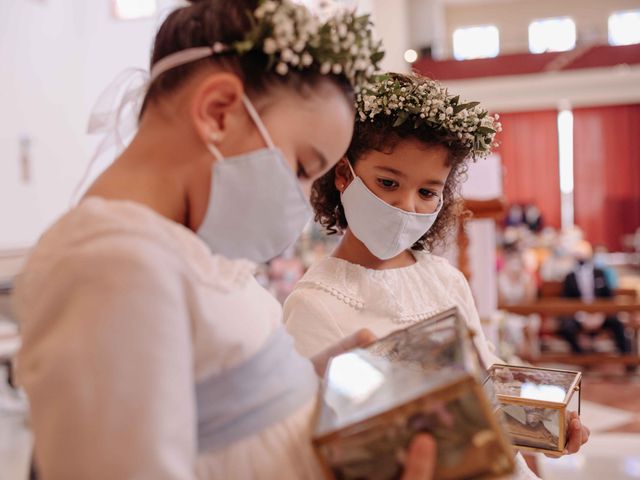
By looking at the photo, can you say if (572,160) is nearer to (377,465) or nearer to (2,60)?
(2,60)

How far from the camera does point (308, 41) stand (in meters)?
0.90

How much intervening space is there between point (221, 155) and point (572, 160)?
14.3 metres

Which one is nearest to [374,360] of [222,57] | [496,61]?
[222,57]

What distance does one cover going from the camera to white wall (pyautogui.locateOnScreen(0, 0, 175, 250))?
5.43 meters

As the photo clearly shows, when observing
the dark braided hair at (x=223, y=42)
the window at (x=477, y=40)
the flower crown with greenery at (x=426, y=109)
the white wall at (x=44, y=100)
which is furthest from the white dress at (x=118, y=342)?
the window at (x=477, y=40)

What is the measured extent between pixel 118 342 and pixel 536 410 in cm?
85

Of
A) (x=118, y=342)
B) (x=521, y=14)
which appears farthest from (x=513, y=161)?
(x=118, y=342)

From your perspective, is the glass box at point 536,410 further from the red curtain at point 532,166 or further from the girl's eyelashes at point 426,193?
the red curtain at point 532,166

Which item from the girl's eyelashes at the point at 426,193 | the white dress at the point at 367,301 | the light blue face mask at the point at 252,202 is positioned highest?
the light blue face mask at the point at 252,202

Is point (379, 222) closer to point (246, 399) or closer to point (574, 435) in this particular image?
point (574, 435)

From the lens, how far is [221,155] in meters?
0.87

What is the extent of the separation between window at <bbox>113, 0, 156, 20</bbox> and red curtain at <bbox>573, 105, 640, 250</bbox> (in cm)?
919

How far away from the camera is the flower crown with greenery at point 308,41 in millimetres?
875

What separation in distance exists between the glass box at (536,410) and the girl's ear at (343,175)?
1.80 feet
